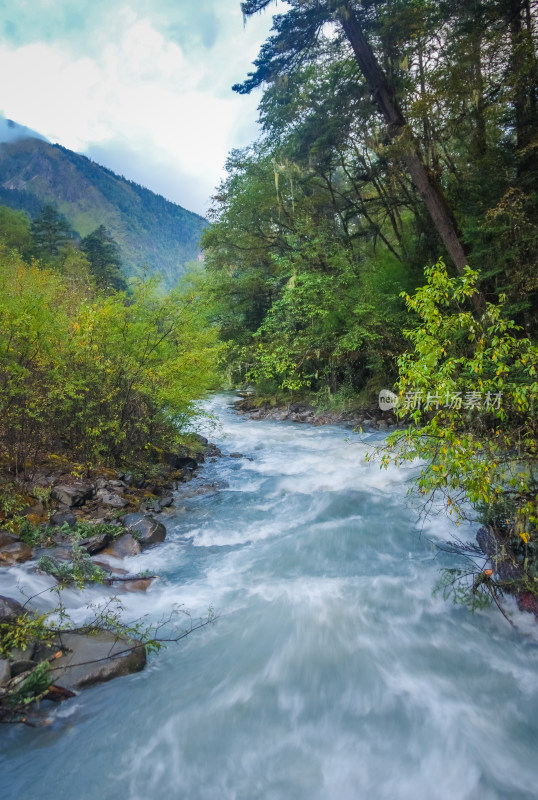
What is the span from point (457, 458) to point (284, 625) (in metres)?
2.83

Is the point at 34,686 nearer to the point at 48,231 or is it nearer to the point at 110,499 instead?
the point at 110,499

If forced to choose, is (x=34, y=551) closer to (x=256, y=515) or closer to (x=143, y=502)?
(x=143, y=502)

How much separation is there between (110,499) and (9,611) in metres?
3.74

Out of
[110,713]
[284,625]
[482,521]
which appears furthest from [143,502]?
[482,521]

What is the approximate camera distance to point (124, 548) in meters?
6.34

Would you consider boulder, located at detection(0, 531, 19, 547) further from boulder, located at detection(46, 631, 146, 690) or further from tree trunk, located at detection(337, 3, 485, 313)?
tree trunk, located at detection(337, 3, 485, 313)

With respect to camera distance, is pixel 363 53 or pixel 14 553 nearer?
pixel 14 553

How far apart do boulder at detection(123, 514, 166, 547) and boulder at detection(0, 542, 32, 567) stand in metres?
1.46

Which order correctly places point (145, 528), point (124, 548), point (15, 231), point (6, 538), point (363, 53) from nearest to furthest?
point (6, 538) → point (124, 548) → point (145, 528) → point (363, 53) → point (15, 231)

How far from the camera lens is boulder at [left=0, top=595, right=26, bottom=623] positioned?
365 cm

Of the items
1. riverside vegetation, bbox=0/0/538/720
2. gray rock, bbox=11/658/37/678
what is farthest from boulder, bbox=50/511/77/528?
gray rock, bbox=11/658/37/678

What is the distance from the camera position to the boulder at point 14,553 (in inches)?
215

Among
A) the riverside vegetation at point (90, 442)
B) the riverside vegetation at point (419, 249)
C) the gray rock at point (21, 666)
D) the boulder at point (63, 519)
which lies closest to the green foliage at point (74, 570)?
the riverside vegetation at point (90, 442)

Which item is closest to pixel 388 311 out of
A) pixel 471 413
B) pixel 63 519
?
pixel 471 413
